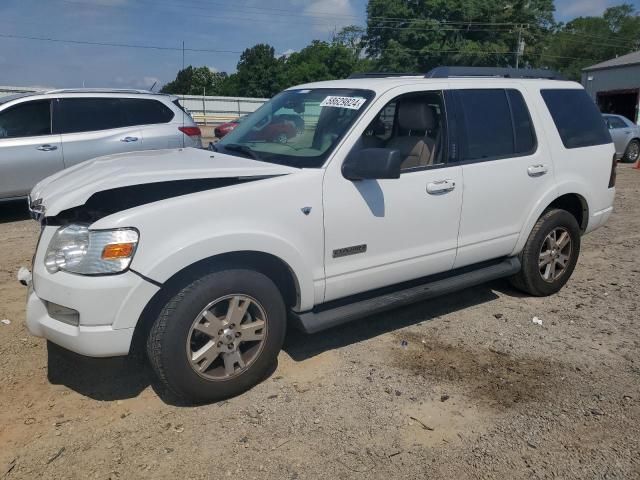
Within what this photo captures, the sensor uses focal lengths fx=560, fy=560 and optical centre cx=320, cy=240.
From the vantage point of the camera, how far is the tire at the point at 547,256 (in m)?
4.89

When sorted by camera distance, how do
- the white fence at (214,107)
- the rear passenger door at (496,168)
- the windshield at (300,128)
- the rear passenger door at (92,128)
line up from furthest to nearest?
the white fence at (214,107) < the rear passenger door at (92,128) < the rear passenger door at (496,168) < the windshield at (300,128)

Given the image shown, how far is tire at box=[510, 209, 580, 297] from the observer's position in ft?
16.1

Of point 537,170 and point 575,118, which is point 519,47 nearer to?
point 575,118

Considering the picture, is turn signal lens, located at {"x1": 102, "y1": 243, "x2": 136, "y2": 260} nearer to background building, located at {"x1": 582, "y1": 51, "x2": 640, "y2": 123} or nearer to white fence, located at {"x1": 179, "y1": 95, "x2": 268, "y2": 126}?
white fence, located at {"x1": 179, "y1": 95, "x2": 268, "y2": 126}

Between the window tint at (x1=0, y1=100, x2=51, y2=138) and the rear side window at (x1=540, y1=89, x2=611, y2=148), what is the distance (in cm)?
643

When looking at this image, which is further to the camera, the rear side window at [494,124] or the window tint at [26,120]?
the window tint at [26,120]

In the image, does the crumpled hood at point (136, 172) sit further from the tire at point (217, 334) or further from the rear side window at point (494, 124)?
the rear side window at point (494, 124)

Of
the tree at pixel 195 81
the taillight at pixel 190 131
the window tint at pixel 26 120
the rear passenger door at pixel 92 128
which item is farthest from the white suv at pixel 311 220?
the tree at pixel 195 81

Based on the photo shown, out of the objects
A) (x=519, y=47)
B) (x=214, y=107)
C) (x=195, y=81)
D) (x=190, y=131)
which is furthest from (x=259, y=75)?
(x=190, y=131)

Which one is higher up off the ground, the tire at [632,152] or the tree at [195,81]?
the tree at [195,81]

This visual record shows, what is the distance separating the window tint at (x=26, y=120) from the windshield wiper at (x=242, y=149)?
470 cm

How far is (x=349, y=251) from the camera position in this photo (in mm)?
3688

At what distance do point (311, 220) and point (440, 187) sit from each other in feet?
3.68

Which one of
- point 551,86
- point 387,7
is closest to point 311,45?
point 387,7
